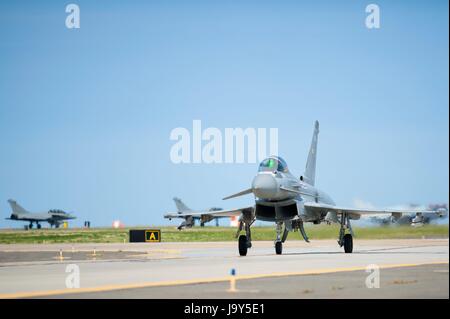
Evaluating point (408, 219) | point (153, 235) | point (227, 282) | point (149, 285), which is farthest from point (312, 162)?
point (149, 285)

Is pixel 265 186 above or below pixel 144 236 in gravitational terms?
above

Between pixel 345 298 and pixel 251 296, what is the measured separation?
6.40ft

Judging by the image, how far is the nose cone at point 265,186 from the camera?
34.5m

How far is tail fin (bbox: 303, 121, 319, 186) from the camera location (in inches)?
1763

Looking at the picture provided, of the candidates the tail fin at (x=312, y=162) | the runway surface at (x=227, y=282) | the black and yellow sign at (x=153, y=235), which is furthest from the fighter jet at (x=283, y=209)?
the black and yellow sign at (x=153, y=235)

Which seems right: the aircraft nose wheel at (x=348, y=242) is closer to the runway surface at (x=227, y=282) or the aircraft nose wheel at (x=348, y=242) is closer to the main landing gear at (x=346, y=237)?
the main landing gear at (x=346, y=237)

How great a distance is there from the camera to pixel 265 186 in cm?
3447

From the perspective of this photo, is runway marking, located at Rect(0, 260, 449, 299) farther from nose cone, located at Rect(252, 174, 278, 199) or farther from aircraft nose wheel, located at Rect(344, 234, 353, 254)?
aircraft nose wheel, located at Rect(344, 234, 353, 254)

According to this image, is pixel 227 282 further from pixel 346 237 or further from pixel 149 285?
pixel 346 237

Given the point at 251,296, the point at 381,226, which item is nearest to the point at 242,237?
the point at 381,226

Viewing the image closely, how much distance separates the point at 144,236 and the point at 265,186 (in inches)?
1412

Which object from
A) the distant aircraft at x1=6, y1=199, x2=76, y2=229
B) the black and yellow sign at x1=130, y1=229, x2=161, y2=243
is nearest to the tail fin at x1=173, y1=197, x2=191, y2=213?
the distant aircraft at x1=6, y1=199, x2=76, y2=229
